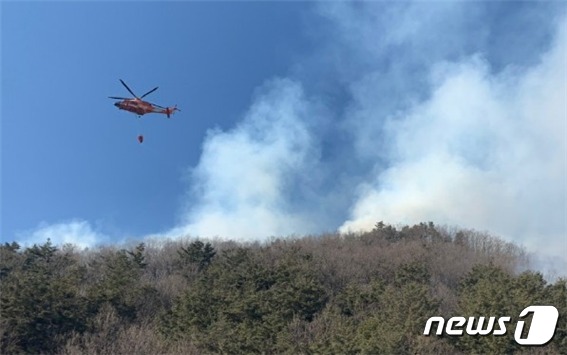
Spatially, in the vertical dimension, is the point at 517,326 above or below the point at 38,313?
above

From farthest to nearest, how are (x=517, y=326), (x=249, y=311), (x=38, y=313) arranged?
(x=249, y=311) < (x=38, y=313) < (x=517, y=326)

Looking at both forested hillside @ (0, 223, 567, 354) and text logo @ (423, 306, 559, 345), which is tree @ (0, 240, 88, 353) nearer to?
forested hillside @ (0, 223, 567, 354)

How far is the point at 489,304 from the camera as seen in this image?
1037 inches

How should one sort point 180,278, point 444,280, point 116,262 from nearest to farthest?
point 116,262
point 180,278
point 444,280

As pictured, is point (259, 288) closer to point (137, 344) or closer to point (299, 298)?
point (299, 298)

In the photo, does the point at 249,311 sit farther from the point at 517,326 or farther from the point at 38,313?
the point at 517,326

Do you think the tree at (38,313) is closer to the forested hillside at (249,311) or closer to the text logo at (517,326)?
the forested hillside at (249,311)

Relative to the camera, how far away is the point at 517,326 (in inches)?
901

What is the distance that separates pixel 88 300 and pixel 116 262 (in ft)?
34.9

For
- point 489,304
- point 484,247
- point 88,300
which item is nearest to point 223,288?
point 88,300

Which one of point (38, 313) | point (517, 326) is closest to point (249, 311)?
point (38, 313)

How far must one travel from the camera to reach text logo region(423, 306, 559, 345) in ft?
69.9

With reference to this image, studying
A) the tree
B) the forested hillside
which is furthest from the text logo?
the tree

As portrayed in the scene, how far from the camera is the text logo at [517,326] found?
21.3m
